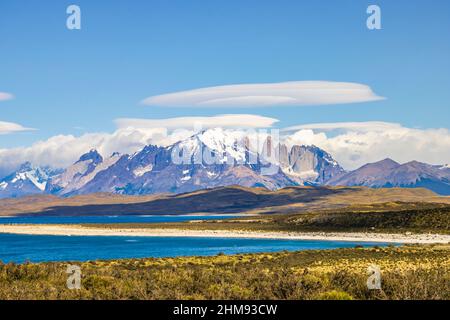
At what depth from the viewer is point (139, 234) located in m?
147

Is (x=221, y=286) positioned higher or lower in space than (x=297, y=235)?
higher

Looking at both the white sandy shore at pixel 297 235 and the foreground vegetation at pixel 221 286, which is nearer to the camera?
the foreground vegetation at pixel 221 286

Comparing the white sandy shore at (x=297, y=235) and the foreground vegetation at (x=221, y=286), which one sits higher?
the foreground vegetation at (x=221, y=286)

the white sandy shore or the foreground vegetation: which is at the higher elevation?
the foreground vegetation

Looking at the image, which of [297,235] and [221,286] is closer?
[221,286]

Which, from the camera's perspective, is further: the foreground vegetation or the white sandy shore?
the white sandy shore

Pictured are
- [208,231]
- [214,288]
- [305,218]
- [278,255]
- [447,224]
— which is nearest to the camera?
[214,288]

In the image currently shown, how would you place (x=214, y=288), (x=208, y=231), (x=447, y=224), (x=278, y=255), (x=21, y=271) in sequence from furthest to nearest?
(x=208, y=231) → (x=447, y=224) → (x=278, y=255) → (x=21, y=271) → (x=214, y=288)
